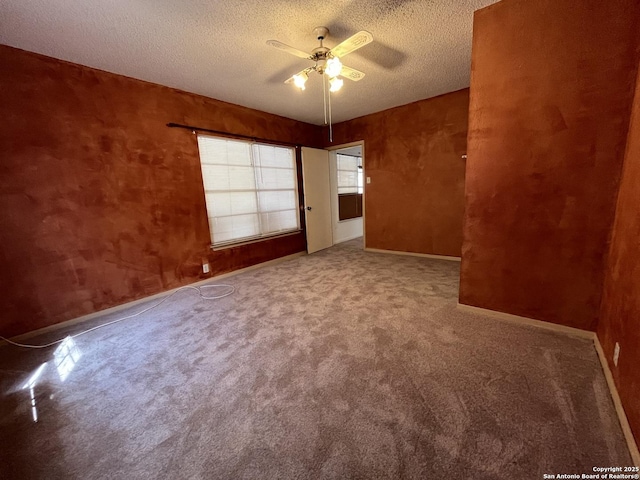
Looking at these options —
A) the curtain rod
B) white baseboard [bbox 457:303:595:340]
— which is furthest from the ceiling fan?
white baseboard [bbox 457:303:595:340]

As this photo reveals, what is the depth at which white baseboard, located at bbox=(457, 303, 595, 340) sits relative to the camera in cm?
190

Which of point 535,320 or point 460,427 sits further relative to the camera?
point 535,320

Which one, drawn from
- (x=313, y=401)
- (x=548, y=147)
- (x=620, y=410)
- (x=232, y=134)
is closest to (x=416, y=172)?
(x=548, y=147)

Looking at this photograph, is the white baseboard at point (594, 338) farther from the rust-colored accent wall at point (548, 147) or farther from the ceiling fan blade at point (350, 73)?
the ceiling fan blade at point (350, 73)

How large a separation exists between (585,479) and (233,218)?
393 cm

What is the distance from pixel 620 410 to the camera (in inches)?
48.6

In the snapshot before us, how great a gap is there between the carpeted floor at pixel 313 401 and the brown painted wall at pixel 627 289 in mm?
173

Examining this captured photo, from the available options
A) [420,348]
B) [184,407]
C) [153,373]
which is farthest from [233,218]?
[420,348]

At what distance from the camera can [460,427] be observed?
1.23m

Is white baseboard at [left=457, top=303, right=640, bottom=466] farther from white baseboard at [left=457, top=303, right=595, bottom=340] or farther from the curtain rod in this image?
the curtain rod

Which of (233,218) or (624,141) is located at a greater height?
(624,141)

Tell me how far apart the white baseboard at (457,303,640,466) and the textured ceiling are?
8.25 ft

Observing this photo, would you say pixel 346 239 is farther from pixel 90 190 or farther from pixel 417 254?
pixel 90 190

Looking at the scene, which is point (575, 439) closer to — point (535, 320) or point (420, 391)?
point (420, 391)
